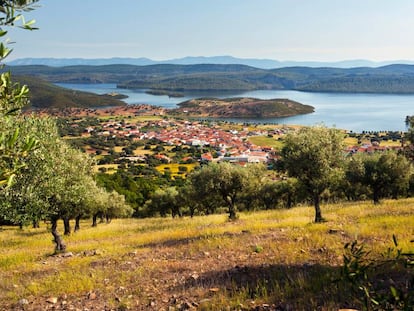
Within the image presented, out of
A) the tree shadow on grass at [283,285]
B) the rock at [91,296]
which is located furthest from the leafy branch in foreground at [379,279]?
the rock at [91,296]

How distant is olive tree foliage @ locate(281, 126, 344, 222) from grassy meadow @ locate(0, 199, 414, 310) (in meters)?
4.12

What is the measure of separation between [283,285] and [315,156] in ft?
42.2

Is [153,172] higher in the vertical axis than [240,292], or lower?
lower

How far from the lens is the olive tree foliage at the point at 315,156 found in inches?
802

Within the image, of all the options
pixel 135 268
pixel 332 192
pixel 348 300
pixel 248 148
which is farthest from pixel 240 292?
pixel 248 148

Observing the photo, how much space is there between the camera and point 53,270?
45.4 ft

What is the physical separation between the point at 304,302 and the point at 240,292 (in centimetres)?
171

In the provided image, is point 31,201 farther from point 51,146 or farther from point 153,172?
point 153,172

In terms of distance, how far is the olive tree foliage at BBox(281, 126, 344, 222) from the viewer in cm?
2036

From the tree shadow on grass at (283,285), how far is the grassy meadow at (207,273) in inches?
1.0

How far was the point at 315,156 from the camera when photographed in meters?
20.3

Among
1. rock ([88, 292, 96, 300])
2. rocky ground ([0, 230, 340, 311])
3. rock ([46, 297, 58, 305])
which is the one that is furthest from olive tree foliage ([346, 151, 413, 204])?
rock ([46, 297, 58, 305])

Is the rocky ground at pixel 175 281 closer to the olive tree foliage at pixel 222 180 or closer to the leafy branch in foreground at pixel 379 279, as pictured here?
the leafy branch in foreground at pixel 379 279

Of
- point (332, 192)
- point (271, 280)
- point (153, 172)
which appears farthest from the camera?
point (153, 172)
